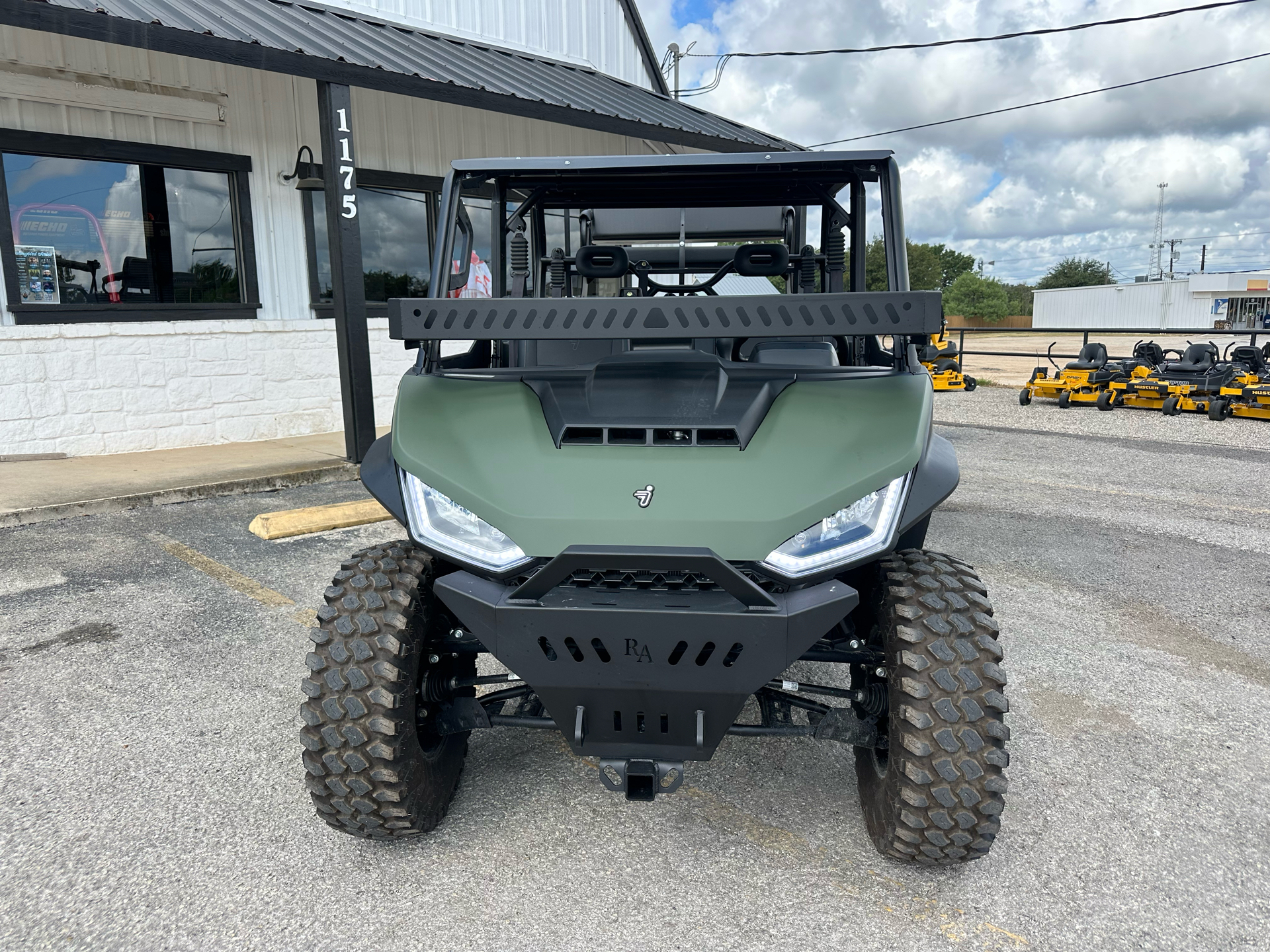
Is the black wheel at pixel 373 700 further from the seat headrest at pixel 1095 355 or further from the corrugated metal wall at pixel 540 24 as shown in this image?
the seat headrest at pixel 1095 355

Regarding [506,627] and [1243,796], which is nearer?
[506,627]

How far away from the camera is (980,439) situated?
34.4 ft

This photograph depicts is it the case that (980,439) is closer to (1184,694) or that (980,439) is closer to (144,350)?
(1184,694)

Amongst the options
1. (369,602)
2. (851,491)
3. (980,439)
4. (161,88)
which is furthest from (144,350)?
(980,439)

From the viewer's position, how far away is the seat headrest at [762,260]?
9.82 feet

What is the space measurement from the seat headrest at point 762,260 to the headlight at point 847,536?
1.13 m

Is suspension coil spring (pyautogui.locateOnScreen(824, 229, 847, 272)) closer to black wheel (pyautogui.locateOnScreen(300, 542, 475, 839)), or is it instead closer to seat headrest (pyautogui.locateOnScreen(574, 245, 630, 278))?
seat headrest (pyautogui.locateOnScreen(574, 245, 630, 278))

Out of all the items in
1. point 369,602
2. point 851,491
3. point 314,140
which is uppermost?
point 314,140

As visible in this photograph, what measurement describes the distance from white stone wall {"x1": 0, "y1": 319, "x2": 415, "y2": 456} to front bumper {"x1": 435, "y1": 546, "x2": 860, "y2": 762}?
21.5ft

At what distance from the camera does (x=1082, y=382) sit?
13633 mm

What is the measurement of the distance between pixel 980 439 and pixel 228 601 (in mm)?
8718

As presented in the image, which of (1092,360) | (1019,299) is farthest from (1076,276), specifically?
(1092,360)

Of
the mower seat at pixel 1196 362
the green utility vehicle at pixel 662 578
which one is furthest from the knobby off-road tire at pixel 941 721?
the mower seat at pixel 1196 362

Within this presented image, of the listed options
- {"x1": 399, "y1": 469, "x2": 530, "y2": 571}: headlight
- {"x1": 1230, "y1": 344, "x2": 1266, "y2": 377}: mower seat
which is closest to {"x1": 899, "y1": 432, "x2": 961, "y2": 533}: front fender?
{"x1": 399, "y1": 469, "x2": 530, "y2": 571}: headlight
